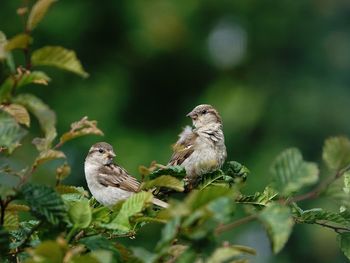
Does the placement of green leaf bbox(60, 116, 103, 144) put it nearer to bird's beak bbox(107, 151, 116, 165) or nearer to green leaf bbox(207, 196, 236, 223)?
green leaf bbox(207, 196, 236, 223)

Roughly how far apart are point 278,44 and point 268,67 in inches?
22.5

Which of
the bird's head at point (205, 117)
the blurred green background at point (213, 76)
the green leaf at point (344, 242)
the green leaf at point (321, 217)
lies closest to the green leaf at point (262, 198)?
the green leaf at point (321, 217)

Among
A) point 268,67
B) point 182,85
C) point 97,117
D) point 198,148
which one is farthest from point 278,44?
point 198,148

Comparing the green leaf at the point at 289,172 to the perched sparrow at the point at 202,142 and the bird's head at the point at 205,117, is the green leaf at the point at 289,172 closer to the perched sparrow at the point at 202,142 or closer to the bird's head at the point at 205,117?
the perched sparrow at the point at 202,142

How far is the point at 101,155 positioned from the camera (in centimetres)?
436

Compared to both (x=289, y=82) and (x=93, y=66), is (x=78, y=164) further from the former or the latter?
(x=289, y=82)

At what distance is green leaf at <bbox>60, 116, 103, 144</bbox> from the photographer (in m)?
2.03

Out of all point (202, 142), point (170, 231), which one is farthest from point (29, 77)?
point (202, 142)

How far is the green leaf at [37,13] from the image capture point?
1832 mm

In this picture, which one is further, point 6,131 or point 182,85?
point 182,85

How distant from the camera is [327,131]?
13.1 meters

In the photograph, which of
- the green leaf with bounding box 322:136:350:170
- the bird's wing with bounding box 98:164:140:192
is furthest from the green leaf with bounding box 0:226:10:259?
the bird's wing with bounding box 98:164:140:192

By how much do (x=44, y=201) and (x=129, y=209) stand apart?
22 cm

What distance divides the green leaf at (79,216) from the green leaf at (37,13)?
0.39 m
